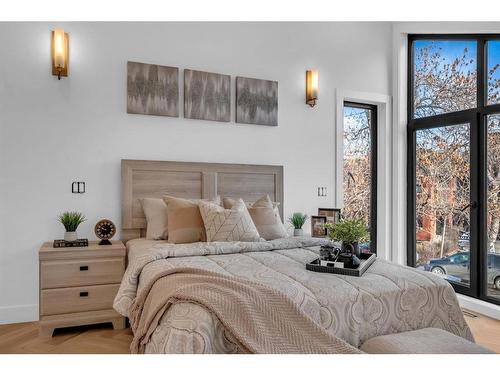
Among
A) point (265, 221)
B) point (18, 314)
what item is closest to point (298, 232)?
point (265, 221)

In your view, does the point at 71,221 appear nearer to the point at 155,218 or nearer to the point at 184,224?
the point at 155,218

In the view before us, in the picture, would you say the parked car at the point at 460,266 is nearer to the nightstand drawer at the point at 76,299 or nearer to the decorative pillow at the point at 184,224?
the decorative pillow at the point at 184,224

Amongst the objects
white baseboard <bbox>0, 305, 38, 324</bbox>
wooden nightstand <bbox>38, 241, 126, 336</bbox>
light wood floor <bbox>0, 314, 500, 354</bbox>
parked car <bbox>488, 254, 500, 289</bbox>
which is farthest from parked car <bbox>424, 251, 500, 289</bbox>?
white baseboard <bbox>0, 305, 38, 324</bbox>

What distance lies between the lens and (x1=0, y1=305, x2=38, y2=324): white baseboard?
3.12 meters

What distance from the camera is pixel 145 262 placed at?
238cm

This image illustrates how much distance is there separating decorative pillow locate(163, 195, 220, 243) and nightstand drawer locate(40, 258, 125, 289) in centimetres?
48

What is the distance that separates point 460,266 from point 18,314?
4192mm

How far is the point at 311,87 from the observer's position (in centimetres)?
412

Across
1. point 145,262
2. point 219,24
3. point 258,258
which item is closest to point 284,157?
point 219,24

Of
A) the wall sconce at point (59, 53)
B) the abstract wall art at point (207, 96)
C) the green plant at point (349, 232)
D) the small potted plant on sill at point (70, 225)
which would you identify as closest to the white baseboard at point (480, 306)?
the green plant at point (349, 232)
